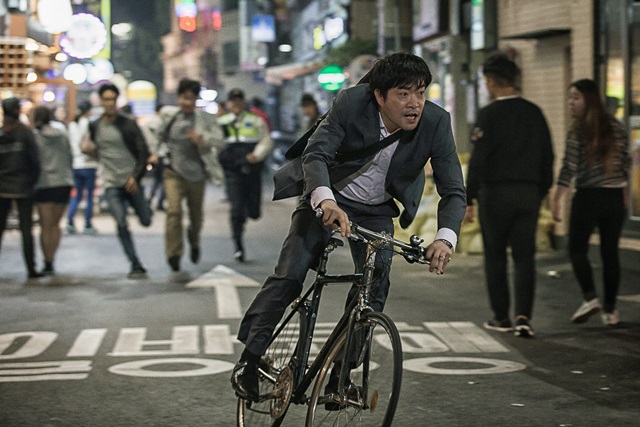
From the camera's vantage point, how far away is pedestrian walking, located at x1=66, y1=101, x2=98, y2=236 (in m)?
18.9

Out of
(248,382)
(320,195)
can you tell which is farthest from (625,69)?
(320,195)

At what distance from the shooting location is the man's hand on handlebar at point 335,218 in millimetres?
4961

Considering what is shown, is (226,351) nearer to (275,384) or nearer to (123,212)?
(275,384)

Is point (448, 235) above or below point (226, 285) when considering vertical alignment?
above

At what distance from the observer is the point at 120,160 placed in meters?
13.1

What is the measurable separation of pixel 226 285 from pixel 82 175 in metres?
8.09

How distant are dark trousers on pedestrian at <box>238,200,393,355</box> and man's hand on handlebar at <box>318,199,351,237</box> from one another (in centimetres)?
52

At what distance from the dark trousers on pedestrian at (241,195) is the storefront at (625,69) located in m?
4.17

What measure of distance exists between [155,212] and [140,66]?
82740 mm

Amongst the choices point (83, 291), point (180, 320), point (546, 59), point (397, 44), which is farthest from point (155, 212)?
point (180, 320)

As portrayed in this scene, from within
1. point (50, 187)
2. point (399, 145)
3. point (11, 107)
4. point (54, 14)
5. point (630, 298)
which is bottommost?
point (630, 298)

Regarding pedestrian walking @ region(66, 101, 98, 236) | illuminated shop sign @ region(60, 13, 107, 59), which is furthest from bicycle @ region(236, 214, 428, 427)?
illuminated shop sign @ region(60, 13, 107, 59)

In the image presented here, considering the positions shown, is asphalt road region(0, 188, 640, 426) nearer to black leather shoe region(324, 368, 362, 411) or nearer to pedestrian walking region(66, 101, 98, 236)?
black leather shoe region(324, 368, 362, 411)

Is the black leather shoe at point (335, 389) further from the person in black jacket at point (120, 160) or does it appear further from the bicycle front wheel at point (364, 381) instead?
the person in black jacket at point (120, 160)
